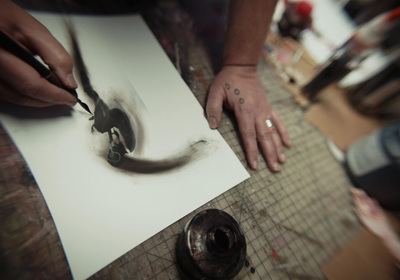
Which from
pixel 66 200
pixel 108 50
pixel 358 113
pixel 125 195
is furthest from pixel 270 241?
pixel 358 113

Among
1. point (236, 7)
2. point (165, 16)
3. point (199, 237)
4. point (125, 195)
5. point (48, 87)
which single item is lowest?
point (199, 237)

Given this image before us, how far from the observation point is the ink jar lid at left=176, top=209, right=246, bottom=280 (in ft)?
1.23

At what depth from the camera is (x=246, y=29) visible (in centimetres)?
73

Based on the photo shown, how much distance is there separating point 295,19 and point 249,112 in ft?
2.52

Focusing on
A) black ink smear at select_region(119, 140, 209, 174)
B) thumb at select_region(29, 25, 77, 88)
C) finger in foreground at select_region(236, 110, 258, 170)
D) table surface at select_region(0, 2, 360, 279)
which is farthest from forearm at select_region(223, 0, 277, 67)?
thumb at select_region(29, 25, 77, 88)

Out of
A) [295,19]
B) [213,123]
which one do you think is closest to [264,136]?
[213,123]

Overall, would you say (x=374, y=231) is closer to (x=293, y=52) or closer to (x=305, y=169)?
(x=305, y=169)

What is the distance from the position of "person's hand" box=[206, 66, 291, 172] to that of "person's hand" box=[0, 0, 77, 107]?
1.39 feet

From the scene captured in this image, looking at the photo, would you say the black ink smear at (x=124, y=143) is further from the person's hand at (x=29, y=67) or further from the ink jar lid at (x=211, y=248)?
the ink jar lid at (x=211, y=248)

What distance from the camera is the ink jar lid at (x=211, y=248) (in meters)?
0.37

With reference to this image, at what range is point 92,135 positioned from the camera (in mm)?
513

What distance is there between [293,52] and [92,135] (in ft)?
3.72

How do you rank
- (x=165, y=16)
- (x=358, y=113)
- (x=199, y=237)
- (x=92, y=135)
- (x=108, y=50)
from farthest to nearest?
(x=358, y=113)
(x=165, y=16)
(x=108, y=50)
(x=92, y=135)
(x=199, y=237)

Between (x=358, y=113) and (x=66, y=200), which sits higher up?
(x=66, y=200)
